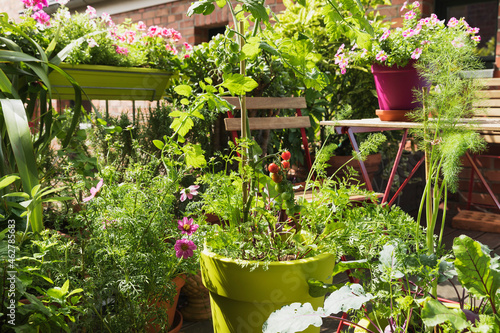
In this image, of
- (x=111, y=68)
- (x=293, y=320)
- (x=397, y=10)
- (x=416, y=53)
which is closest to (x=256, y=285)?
(x=293, y=320)

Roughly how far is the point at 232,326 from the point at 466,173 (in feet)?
9.22

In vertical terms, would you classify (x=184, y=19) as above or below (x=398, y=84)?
above

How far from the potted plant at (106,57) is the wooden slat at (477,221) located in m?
2.07

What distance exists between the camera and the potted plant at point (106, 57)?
2.41 m

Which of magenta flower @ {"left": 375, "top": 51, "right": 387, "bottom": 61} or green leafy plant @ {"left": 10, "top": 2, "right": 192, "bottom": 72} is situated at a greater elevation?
green leafy plant @ {"left": 10, "top": 2, "right": 192, "bottom": 72}

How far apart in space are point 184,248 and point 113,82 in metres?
1.60

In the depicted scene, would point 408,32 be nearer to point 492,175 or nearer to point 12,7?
point 492,175

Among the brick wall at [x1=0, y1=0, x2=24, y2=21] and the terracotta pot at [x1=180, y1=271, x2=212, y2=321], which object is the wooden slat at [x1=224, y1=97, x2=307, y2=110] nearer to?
the terracotta pot at [x1=180, y1=271, x2=212, y2=321]

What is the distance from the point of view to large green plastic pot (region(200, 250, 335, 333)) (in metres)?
1.12

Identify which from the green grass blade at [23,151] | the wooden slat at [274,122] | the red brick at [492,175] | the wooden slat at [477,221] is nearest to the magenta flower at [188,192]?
the green grass blade at [23,151]

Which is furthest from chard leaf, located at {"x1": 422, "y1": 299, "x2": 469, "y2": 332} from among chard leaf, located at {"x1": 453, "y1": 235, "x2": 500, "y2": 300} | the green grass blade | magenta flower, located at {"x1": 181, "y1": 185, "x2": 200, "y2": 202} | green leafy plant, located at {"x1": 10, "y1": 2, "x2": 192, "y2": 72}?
green leafy plant, located at {"x1": 10, "y1": 2, "x2": 192, "y2": 72}

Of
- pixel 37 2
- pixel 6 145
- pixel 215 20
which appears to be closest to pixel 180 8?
pixel 215 20

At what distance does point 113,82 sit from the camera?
262cm

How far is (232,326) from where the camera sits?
1.19 metres
